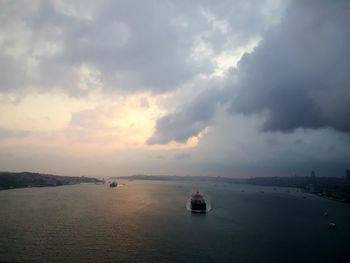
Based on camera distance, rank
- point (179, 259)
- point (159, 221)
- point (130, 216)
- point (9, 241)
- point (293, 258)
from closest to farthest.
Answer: point (179, 259) → point (293, 258) → point (9, 241) → point (159, 221) → point (130, 216)

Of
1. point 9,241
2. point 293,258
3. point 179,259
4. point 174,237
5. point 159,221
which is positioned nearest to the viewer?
point 179,259

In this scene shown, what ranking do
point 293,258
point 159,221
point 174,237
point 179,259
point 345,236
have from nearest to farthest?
point 179,259 → point 293,258 → point 174,237 → point 345,236 → point 159,221

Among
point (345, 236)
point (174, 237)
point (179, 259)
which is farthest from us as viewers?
point (345, 236)

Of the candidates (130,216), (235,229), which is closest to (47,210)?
(130,216)

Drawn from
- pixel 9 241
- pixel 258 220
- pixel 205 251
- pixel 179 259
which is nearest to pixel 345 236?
pixel 258 220

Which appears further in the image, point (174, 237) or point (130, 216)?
point (130, 216)

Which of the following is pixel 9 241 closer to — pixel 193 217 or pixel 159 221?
pixel 159 221

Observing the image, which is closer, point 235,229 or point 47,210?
point 235,229

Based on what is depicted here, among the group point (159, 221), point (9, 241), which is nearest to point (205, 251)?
point (159, 221)

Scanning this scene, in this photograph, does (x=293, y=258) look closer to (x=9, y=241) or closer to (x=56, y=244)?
(x=56, y=244)
